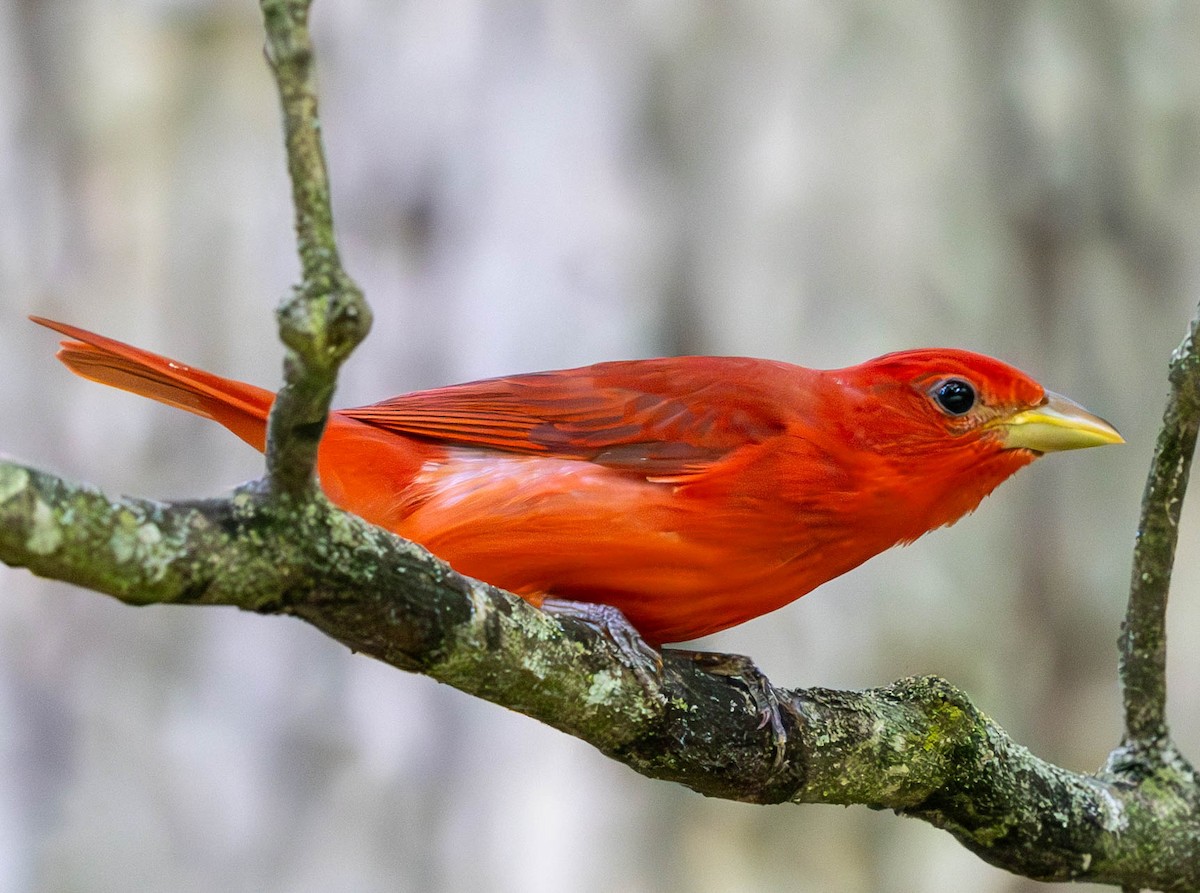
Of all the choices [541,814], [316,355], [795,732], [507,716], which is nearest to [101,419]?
[507,716]

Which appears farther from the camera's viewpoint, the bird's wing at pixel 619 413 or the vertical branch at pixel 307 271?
the bird's wing at pixel 619 413

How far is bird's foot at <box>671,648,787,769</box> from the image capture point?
2.57m

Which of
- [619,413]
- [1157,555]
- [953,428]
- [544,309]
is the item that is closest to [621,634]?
[619,413]

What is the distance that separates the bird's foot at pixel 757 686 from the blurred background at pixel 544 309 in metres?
1.31

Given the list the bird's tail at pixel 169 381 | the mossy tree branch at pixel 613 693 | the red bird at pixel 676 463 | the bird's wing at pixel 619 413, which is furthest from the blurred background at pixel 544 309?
the bird's tail at pixel 169 381

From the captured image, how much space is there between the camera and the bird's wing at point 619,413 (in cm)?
303

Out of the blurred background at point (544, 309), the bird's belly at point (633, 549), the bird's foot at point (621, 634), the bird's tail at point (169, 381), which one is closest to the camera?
the bird's foot at point (621, 634)

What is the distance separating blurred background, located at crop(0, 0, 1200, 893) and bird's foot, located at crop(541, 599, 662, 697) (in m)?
1.42

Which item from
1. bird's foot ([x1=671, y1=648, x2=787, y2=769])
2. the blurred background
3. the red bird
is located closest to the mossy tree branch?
bird's foot ([x1=671, y1=648, x2=787, y2=769])

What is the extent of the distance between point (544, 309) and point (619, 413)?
43.7 inches

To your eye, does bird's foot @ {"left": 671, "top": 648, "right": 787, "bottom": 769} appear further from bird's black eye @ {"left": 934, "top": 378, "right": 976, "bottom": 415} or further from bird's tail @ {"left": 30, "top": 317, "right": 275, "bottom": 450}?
bird's tail @ {"left": 30, "top": 317, "right": 275, "bottom": 450}

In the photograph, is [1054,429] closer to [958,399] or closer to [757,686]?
[958,399]

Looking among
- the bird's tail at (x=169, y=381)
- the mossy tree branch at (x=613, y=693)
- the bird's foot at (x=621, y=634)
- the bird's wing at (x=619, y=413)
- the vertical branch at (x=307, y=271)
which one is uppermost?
the bird's wing at (x=619, y=413)

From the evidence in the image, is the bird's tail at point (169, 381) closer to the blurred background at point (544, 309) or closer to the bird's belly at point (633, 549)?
the bird's belly at point (633, 549)
